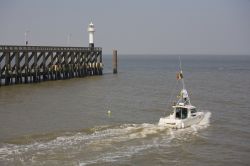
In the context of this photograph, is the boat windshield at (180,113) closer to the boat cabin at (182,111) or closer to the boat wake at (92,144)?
the boat cabin at (182,111)

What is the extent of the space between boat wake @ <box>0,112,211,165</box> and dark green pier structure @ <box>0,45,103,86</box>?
27.3 m

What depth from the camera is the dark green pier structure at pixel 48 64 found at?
2008 inches

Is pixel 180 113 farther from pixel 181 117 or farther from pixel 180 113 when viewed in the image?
pixel 181 117

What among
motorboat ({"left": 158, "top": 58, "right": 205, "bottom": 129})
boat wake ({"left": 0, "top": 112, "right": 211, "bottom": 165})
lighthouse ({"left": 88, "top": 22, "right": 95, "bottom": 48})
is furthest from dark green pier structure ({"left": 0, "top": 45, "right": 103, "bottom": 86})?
motorboat ({"left": 158, "top": 58, "right": 205, "bottom": 129})

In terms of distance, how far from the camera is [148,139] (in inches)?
930

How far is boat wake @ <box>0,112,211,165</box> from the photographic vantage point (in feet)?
63.6

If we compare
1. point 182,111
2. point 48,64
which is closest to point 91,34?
point 48,64

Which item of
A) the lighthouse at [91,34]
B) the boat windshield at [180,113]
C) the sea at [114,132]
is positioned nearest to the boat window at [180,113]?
the boat windshield at [180,113]

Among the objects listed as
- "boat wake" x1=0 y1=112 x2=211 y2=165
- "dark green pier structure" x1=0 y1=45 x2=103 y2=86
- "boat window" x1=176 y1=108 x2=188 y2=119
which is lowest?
"boat wake" x1=0 y1=112 x2=211 y2=165

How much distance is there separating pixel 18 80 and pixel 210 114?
27.7 meters

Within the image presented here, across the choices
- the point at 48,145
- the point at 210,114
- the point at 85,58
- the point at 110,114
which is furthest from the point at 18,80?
the point at 48,145

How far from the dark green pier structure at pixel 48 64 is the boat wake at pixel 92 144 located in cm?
2728

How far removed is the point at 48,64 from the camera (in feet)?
196

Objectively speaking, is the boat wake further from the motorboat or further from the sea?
the motorboat
